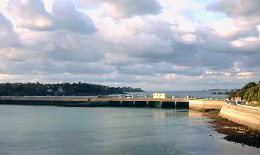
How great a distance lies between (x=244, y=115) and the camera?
73.2m

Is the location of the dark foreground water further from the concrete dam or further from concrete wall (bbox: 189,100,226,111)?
the concrete dam

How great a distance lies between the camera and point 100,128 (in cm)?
7581

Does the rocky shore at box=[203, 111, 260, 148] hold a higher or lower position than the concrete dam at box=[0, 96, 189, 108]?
lower

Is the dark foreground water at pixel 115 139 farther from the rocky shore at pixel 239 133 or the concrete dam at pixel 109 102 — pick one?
the concrete dam at pixel 109 102

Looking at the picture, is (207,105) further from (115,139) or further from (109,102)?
(115,139)

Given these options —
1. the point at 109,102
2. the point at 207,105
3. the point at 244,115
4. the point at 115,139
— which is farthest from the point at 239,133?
the point at 109,102

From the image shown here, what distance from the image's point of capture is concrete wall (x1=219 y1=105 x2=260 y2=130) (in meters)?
65.4

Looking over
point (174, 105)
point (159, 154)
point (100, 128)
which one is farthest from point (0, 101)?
point (159, 154)

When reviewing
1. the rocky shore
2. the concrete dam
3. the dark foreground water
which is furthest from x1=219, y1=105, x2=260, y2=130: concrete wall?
the concrete dam

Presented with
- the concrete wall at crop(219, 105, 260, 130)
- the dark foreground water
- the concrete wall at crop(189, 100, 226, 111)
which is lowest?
the dark foreground water

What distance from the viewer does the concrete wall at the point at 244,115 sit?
65.4m

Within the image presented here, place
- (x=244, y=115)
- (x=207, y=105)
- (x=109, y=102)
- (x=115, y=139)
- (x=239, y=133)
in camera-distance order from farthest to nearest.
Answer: (x=109, y=102)
(x=207, y=105)
(x=244, y=115)
(x=239, y=133)
(x=115, y=139)

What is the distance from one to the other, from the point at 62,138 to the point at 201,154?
22379 mm

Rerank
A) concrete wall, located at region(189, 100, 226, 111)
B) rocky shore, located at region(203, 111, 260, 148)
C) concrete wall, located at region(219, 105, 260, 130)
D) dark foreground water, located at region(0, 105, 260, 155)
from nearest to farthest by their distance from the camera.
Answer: dark foreground water, located at region(0, 105, 260, 155) → rocky shore, located at region(203, 111, 260, 148) → concrete wall, located at region(219, 105, 260, 130) → concrete wall, located at region(189, 100, 226, 111)
